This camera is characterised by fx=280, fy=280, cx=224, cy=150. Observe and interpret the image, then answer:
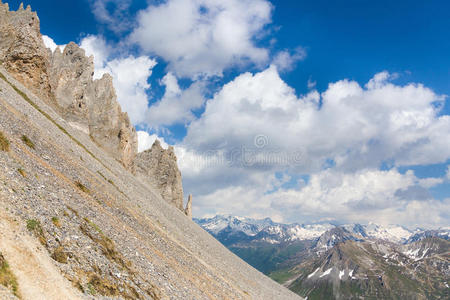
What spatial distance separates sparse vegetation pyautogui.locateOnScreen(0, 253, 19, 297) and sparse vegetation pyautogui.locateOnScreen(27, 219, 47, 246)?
3525 mm

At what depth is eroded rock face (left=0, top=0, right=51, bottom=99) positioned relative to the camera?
3169 inches

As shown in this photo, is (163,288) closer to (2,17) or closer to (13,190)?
(13,190)

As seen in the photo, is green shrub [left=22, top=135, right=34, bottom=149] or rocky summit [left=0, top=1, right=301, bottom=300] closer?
rocky summit [left=0, top=1, right=301, bottom=300]

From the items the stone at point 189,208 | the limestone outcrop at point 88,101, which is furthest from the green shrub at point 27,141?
the stone at point 189,208

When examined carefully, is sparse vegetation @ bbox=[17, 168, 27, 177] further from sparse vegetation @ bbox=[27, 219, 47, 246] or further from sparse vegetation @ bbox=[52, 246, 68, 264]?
sparse vegetation @ bbox=[52, 246, 68, 264]

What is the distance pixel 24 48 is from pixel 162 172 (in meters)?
70.5

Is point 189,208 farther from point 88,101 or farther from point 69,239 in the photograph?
point 69,239

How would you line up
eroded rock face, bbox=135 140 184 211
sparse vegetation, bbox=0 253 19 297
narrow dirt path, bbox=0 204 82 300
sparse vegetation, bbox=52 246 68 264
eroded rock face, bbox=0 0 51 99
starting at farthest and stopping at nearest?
eroded rock face, bbox=135 140 184 211, eroded rock face, bbox=0 0 51 99, sparse vegetation, bbox=52 246 68 264, narrow dirt path, bbox=0 204 82 300, sparse vegetation, bbox=0 253 19 297

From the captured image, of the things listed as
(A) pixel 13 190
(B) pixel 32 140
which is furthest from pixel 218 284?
(B) pixel 32 140

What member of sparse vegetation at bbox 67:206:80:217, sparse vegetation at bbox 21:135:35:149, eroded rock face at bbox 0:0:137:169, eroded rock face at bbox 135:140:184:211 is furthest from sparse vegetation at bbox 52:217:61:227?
eroded rock face at bbox 135:140:184:211

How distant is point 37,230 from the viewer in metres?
20.7

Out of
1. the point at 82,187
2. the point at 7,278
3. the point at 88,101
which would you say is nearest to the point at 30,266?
the point at 7,278

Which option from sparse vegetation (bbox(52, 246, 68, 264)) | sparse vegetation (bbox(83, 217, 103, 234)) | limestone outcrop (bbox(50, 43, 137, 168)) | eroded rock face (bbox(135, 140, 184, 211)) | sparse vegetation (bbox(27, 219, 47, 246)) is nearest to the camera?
sparse vegetation (bbox(52, 246, 68, 264))

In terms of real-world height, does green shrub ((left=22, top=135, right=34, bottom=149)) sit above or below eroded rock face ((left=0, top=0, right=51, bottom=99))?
below
